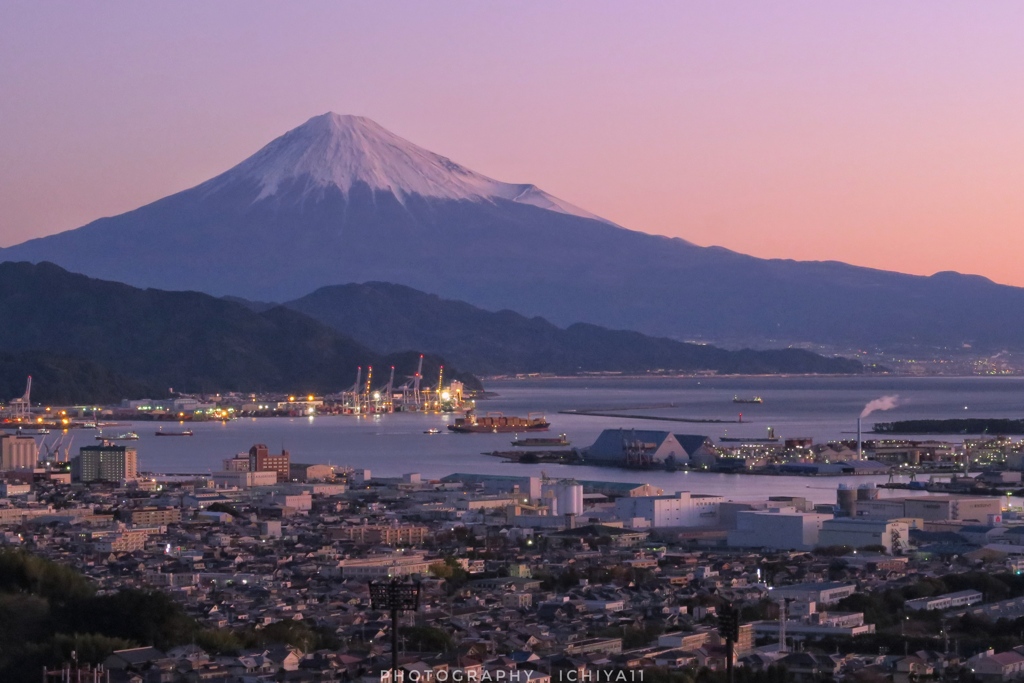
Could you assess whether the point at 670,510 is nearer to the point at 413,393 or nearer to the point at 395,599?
the point at 395,599

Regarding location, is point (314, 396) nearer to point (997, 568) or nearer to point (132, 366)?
point (132, 366)

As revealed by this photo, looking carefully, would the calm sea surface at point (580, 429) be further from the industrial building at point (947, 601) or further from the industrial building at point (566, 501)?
the industrial building at point (947, 601)

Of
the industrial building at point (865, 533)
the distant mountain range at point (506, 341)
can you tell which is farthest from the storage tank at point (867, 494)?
the distant mountain range at point (506, 341)

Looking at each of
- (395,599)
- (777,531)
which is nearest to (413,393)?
(777,531)

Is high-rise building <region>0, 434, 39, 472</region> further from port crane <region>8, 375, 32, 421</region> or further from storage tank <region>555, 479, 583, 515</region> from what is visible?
port crane <region>8, 375, 32, 421</region>

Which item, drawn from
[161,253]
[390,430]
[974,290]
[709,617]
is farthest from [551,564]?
[974,290]

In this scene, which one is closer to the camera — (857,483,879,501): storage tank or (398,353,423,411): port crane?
(857,483,879,501): storage tank

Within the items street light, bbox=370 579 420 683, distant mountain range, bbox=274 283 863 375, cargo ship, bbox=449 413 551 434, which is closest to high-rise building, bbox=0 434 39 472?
cargo ship, bbox=449 413 551 434
